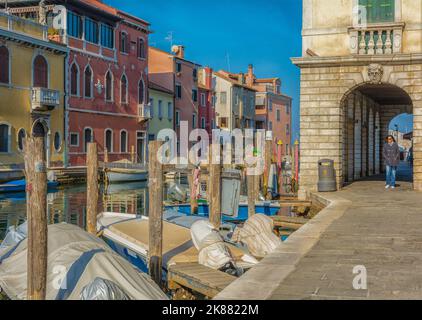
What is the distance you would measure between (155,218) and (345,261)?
11.3ft

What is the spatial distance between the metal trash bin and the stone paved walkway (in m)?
4.42

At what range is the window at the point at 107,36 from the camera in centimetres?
3547

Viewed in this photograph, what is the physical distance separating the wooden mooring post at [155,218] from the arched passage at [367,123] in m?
8.59

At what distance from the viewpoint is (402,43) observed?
16.3 meters

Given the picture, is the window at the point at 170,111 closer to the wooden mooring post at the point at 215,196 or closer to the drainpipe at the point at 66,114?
the drainpipe at the point at 66,114

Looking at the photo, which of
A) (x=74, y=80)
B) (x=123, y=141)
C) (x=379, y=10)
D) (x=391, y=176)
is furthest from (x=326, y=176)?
(x=123, y=141)

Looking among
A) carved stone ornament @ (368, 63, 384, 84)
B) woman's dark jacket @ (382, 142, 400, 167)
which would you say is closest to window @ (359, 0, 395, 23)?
carved stone ornament @ (368, 63, 384, 84)

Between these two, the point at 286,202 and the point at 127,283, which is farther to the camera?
the point at 286,202

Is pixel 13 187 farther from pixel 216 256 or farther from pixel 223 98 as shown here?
pixel 223 98

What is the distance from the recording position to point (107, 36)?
118 ft

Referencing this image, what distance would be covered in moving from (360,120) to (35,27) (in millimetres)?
17218

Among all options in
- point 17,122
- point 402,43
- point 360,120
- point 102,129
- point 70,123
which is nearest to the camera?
point 402,43

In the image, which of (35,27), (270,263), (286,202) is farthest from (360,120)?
(35,27)
